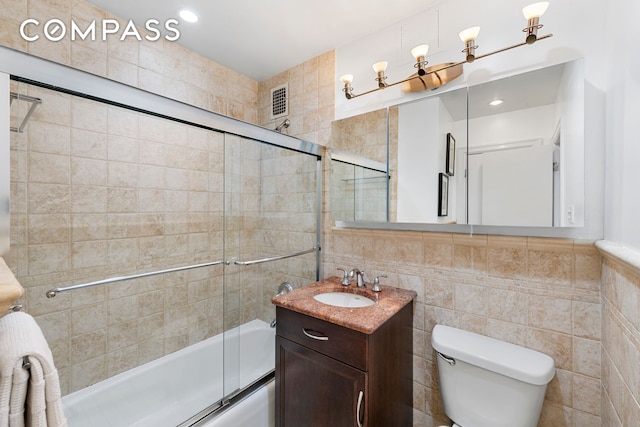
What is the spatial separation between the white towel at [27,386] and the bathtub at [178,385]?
1064mm

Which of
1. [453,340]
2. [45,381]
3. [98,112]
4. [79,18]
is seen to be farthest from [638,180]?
[79,18]

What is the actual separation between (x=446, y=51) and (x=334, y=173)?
933mm

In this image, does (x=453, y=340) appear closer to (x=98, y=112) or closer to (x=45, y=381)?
(x=45, y=381)

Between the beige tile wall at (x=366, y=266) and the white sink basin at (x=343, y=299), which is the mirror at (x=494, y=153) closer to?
the beige tile wall at (x=366, y=266)

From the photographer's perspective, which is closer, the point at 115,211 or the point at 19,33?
the point at 19,33

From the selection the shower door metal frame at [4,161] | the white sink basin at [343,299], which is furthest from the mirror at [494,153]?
the shower door metal frame at [4,161]

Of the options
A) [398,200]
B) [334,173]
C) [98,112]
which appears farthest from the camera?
[334,173]

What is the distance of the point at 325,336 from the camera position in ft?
3.88

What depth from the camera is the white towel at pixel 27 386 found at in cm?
40

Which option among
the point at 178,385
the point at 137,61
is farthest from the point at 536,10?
the point at 178,385

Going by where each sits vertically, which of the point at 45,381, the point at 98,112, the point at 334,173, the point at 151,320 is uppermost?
the point at 98,112

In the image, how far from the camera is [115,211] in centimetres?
161

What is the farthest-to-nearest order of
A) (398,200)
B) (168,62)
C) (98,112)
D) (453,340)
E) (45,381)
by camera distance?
(168,62), (398,200), (98,112), (453,340), (45,381)

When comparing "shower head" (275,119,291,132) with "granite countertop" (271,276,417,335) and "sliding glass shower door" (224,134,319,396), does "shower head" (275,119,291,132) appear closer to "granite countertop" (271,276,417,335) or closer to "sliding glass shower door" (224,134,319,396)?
"sliding glass shower door" (224,134,319,396)
